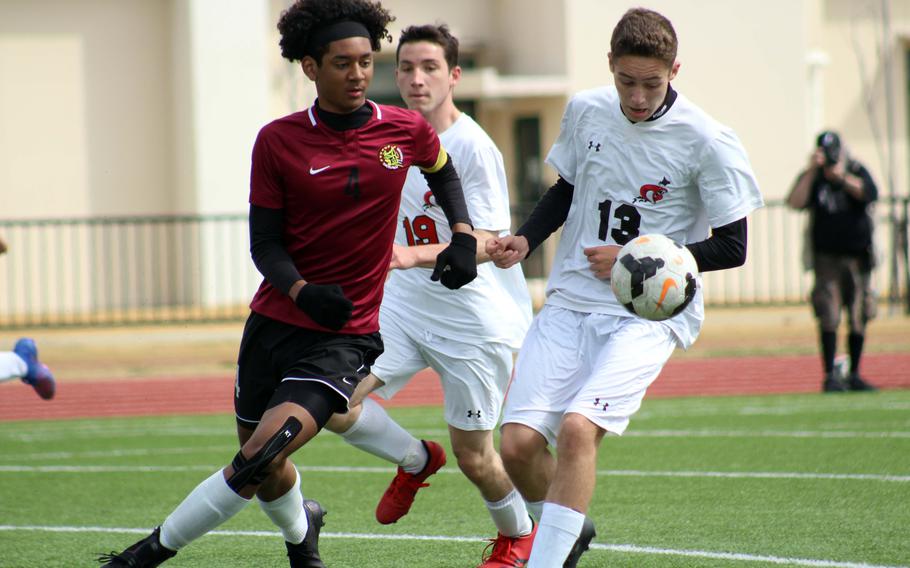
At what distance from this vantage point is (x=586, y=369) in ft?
17.6

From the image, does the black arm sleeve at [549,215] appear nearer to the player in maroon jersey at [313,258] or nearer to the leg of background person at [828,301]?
the player in maroon jersey at [313,258]

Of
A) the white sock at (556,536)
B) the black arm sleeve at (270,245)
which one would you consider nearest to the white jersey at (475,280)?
the black arm sleeve at (270,245)

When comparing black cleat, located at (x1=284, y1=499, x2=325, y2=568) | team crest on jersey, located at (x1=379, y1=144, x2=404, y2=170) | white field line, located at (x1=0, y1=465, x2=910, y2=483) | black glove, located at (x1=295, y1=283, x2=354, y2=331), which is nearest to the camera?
black glove, located at (x1=295, y1=283, x2=354, y2=331)

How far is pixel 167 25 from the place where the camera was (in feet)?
65.5

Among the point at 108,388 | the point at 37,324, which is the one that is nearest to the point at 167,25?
the point at 37,324

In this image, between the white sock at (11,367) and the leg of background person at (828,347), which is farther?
the leg of background person at (828,347)

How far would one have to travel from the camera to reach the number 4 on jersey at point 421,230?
6535 millimetres

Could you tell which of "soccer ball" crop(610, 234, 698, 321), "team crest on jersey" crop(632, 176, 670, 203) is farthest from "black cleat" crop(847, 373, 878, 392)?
"soccer ball" crop(610, 234, 698, 321)

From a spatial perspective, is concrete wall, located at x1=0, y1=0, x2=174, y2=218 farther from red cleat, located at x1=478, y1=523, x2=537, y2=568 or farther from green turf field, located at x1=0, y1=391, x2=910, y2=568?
red cleat, located at x1=478, y1=523, x2=537, y2=568

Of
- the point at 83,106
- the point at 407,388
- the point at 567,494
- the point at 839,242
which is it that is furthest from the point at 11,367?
the point at 83,106

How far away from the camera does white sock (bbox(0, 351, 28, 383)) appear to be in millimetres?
7824

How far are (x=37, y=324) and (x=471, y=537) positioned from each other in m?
12.4

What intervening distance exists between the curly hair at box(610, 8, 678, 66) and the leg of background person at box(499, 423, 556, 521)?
4.86 ft

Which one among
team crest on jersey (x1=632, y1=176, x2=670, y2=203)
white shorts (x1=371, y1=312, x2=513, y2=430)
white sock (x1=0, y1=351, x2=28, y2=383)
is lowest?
white sock (x1=0, y1=351, x2=28, y2=383)
